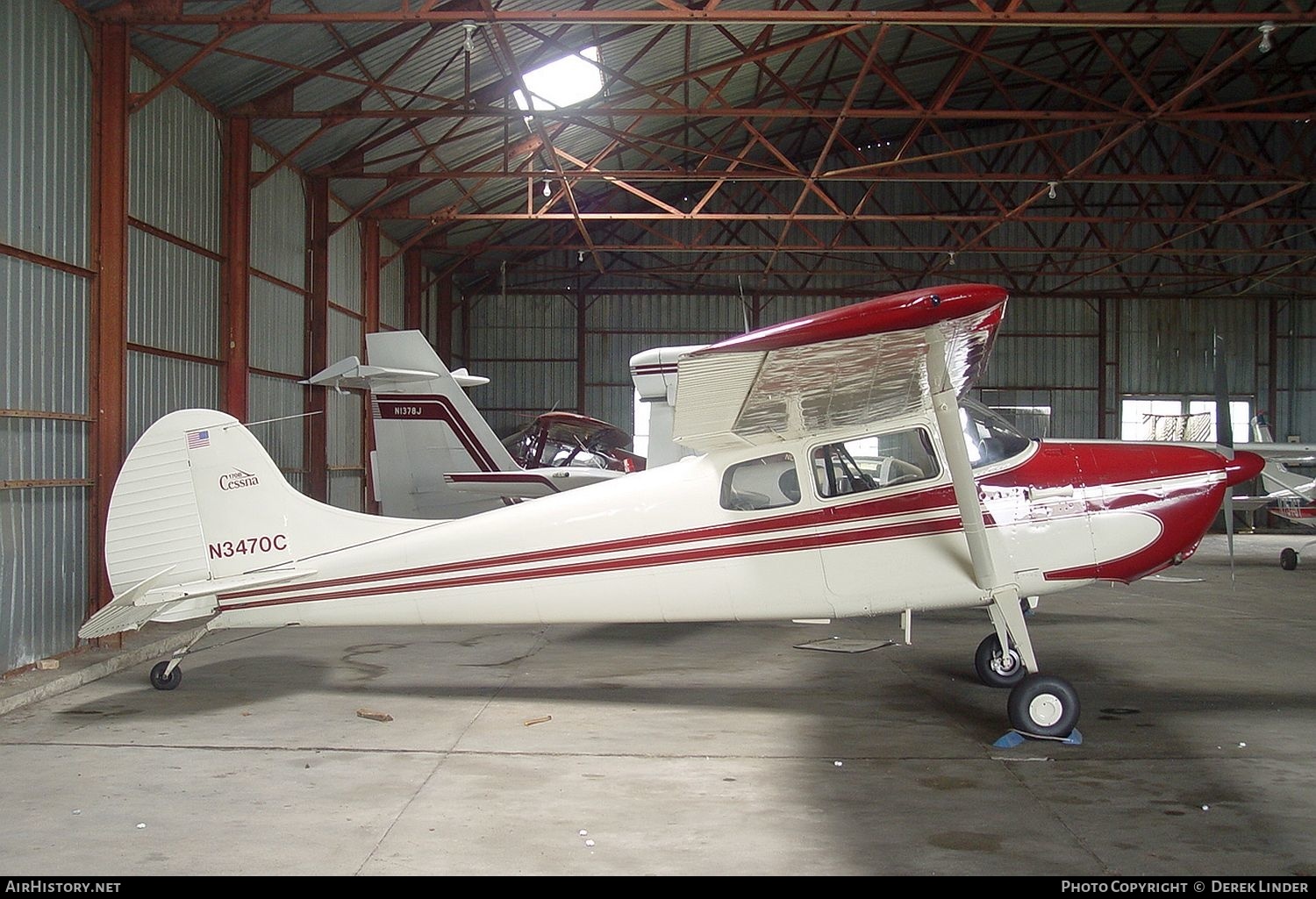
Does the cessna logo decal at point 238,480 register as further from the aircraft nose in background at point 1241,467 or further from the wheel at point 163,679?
the aircraft nose in background at point 1241,467

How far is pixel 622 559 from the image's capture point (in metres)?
7.66

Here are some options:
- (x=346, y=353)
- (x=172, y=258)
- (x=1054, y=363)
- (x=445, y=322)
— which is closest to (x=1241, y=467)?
(x=172, y=258)

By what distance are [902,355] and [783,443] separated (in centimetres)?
143

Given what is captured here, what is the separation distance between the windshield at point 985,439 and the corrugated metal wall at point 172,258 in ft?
27.6

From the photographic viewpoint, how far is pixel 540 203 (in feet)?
85.9

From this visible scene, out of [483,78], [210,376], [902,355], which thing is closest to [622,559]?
[902,355]

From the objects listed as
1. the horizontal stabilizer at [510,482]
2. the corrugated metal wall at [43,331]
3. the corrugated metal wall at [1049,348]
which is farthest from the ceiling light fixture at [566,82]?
the corrugated metal wall at [1049,348]

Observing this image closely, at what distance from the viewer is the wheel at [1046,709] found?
678 cm

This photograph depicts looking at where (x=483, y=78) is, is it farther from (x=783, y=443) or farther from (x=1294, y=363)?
(x=1294, y=363)

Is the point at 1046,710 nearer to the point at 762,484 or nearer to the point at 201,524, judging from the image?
the point at 762,484

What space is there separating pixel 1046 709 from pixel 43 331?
8.51 meters

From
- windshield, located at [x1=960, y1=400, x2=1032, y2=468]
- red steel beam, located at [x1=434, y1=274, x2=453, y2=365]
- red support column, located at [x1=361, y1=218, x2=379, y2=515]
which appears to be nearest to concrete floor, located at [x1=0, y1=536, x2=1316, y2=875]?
windshield, located at [x1=960, y1=400, x2=1032, y2=468]

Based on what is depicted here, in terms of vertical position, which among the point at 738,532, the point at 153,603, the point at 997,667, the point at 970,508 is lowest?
the point at 997,667

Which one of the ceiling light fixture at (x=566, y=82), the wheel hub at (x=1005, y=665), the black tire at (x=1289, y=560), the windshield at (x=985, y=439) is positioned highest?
the ceiling light fixture at (x=566, y=82)
